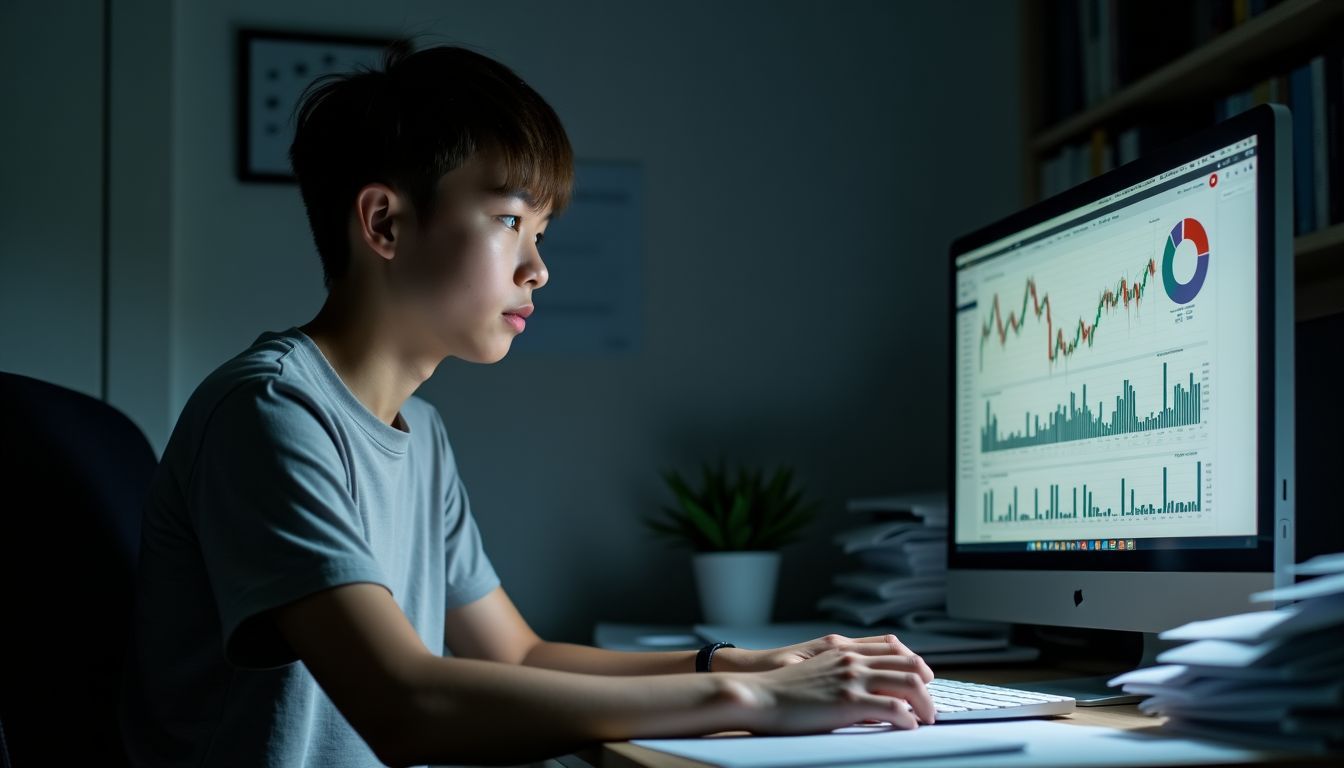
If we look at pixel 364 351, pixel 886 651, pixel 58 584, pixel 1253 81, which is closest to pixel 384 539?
pixel 364 351

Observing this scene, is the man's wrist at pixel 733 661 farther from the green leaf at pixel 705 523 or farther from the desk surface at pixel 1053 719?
the green leaf at pixel 705 523

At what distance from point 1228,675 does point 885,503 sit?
934 mm

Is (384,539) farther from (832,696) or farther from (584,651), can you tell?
(832,696)

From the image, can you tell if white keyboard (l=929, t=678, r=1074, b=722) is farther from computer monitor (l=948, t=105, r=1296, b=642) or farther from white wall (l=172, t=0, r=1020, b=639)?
white wall (l=172, t=0, r=1020, b=639)

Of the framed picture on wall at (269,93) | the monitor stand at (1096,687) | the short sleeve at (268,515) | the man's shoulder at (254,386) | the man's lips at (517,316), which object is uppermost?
the framed picture on wall at (269,93)

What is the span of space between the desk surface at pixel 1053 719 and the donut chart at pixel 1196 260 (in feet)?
1.27

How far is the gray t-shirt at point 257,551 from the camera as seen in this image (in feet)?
2.98

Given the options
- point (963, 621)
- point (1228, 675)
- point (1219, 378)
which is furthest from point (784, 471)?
point (1228, 675)

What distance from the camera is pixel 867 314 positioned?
6.77ft

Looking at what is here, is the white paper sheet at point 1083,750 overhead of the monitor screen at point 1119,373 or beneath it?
beneath

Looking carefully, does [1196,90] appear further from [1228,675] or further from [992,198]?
[1228,675]

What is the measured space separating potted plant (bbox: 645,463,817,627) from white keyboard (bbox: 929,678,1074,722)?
2.22 feet

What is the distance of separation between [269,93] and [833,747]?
1.50 m

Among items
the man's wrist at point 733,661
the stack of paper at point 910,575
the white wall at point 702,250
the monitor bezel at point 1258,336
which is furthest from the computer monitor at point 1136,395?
the white wall at point 702,250
